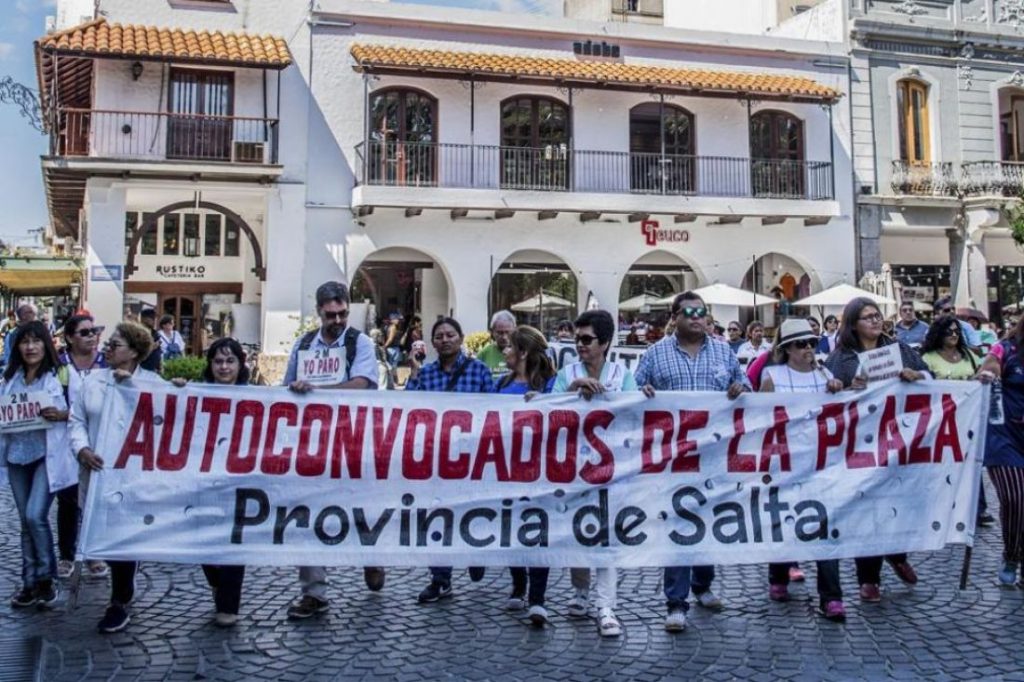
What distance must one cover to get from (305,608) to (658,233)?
56.8 ft

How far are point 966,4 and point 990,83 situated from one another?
2200 mm

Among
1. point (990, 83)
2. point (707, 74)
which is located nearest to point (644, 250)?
point (707, 74)

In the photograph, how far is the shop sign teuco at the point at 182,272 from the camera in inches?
853

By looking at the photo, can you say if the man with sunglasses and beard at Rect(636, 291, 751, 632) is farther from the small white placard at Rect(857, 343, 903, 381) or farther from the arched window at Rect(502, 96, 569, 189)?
the arched window at Rect(502, 96, 569, 189)

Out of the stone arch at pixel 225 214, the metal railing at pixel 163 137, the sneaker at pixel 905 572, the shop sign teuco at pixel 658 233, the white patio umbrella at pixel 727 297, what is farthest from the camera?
the shop sign teuco at pixel 658 233

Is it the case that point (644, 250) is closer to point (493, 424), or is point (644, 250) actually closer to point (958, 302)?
point (958, 302)

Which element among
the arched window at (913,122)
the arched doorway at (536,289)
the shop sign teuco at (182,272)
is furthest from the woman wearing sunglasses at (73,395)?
the arched window at (913,122)

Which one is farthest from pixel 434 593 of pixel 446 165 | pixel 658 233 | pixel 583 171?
pixel 658 233

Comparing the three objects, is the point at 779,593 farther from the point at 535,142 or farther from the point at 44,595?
the point at 535,142

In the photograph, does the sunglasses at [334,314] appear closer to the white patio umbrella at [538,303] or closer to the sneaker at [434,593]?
the sneaker at [434,593]

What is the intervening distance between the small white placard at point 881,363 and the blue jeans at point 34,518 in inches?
214

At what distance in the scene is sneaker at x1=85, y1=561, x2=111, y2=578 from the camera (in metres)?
6.36

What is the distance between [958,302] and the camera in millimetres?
23031

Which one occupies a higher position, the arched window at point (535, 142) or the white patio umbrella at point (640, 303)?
the arched window at point (535, 142)
